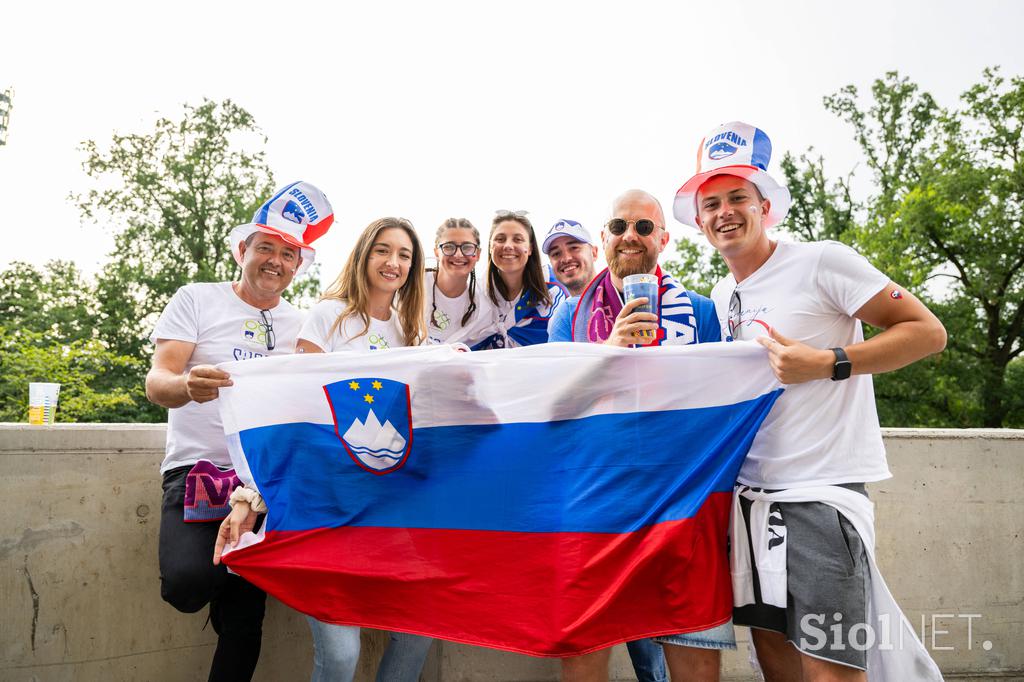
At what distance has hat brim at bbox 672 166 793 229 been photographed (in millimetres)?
3035

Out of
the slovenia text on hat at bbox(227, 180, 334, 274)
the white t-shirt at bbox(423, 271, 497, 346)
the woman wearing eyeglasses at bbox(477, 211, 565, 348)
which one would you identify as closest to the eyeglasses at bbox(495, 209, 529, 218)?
the woman wearing eyeglasses at bbox(477, 211, 565, 348)

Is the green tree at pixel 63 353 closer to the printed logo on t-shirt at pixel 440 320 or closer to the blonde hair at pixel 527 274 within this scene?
the printed logo on t-shirt at pixel 440 320

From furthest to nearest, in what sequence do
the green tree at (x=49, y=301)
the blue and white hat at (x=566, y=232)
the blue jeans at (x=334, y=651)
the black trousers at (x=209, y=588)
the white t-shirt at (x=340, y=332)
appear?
1. the green tree at (x=49, y=301)
2. the blue and white hat at (x=566, y=232)
3. the white t-shirt at (x=340, y=332)
4. the black trousers at (x=209, y=588)
5. the blue jeans at (x=334, y=651)

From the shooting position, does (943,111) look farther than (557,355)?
Yes

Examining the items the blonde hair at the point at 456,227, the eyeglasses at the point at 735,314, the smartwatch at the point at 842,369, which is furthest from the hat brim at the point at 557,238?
the smartwatch at the point at 842,369

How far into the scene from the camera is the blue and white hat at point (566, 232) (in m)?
5.23

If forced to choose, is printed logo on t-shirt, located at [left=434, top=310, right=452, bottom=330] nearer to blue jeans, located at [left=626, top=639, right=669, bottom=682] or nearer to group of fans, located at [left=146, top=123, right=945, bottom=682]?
group of fans, located at [left=146, top=123, right=945, bottom=682]

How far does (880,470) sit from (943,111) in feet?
97.8

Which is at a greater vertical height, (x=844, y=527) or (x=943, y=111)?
(x=943, y=111)

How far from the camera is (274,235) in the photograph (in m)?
3.81

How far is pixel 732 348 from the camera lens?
2.79m

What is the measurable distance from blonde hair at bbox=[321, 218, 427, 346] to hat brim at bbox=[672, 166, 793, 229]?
1.50m

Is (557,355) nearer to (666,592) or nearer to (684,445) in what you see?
(684,445)

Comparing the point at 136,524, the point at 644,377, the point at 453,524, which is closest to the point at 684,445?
the point at 644,377
